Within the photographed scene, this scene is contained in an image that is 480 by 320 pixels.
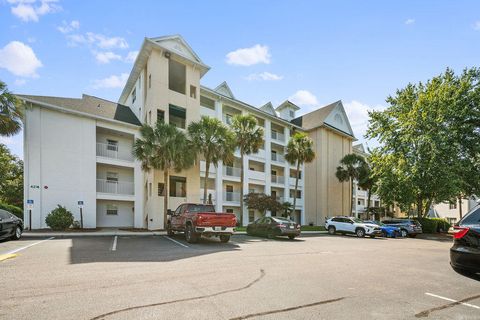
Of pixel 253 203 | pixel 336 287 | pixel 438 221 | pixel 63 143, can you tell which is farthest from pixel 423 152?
pixel 63 143

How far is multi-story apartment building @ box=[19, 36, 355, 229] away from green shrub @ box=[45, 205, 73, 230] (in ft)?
4.64

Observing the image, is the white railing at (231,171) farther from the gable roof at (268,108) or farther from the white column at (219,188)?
the gable roof at (268,108)

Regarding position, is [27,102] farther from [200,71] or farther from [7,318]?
[7,318]

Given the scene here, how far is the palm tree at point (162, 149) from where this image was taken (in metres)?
22.2

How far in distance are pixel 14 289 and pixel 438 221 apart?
4003 centimetres

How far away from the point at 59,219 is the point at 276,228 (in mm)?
14547

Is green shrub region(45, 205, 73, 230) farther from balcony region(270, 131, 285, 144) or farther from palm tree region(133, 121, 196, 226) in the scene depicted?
balcony region(270, 131, 285, 144)

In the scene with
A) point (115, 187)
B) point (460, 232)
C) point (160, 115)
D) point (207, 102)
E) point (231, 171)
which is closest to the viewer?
point (460, 232)

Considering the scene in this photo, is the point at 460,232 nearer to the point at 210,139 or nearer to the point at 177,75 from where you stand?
the point at 210,139

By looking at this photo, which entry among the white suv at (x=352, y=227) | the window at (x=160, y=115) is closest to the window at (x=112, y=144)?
the window at (x=160, y=115)

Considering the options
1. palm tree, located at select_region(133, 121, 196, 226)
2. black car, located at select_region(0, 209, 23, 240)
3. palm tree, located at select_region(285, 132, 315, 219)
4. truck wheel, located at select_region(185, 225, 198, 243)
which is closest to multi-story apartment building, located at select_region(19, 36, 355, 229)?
palm tree, located at select_region(133, 121, 196, 226)

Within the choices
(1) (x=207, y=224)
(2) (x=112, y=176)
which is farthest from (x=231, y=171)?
(1) (x=207, y=224)

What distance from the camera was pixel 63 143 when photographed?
22609 millimetres

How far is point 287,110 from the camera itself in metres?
44.7
